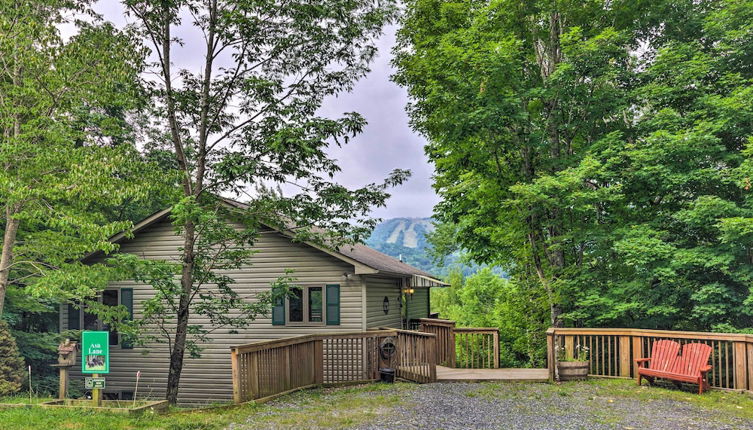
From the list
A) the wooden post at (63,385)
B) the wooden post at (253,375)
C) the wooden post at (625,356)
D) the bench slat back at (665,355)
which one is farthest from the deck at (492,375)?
the wooden post at (63,385)

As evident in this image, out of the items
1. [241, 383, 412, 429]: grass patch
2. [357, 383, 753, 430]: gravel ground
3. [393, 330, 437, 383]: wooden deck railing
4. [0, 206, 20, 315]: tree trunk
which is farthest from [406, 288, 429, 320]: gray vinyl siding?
[0, 206, 20, 315]: tree trunk

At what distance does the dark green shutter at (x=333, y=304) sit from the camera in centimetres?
1295

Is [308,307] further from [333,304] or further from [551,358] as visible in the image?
[551,358]

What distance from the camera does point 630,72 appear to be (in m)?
12.7

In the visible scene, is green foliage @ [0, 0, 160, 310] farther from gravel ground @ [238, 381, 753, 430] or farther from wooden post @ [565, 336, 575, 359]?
wooden post @ [565, 336, 575, 359]

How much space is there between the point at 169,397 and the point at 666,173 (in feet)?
36.1

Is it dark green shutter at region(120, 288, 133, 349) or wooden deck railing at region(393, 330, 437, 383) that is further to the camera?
dark green shutter at region(120, 288, 133, 349)

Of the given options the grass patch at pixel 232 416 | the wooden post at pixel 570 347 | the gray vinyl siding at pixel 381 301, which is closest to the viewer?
the grass patch at pixel 232 416

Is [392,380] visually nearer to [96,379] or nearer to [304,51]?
[96,379]

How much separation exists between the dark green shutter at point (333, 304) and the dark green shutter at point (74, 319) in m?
7.21

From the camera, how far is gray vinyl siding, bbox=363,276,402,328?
43.1ft

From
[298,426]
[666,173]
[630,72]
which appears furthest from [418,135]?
[298,426]

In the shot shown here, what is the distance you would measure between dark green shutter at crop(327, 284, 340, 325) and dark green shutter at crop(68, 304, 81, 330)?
23.7 ft

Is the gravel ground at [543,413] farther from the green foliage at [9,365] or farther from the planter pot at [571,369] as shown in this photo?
the green foliage at [9,365]
